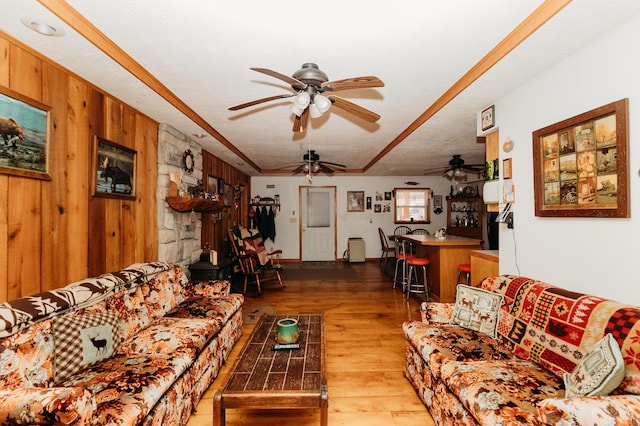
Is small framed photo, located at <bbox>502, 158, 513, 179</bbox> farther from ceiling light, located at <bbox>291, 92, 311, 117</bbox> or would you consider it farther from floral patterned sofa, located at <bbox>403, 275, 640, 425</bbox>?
ceiling light, located at <bbox>291, 92, 311, 117</bbox>

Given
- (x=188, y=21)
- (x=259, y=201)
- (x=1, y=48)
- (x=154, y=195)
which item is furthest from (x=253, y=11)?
(x=259, y=201)

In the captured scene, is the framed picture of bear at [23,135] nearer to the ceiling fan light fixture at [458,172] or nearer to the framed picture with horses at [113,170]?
the framed picture with horses at [113,170]

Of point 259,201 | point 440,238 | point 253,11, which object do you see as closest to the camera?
point 253,11

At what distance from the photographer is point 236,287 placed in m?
5.04

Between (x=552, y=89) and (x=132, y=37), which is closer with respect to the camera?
(x=132, y=37)

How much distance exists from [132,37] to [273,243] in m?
6.13

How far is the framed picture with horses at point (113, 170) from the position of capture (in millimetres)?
2307

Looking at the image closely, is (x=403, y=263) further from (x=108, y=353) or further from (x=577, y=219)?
(x=108, y=353)

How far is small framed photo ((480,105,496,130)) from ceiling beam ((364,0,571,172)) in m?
0.45

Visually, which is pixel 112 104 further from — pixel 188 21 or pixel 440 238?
pixel 440 238

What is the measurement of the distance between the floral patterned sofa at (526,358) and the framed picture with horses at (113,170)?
2727mm

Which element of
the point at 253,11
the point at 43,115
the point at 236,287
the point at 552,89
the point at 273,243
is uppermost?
the point at 253,11

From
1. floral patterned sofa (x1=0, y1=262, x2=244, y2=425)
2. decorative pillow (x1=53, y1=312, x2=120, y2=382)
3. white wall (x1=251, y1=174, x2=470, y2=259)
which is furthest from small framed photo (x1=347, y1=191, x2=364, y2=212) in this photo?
decorative pillow (x1=53, y1=312, x2=120, y2=382)

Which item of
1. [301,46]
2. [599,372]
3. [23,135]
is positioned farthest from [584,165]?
[23,135]
